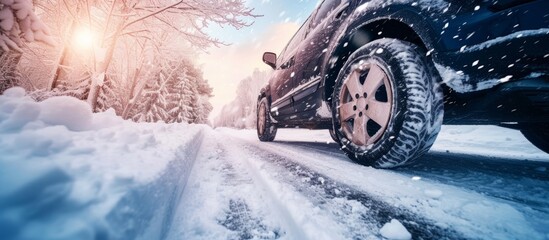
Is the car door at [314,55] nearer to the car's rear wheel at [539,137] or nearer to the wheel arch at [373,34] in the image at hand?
the wheel arch at [373,34]

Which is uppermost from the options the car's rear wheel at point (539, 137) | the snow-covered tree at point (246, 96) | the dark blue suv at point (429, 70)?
the snow-covered tree at point (246, 96)

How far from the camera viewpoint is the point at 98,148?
1215mm

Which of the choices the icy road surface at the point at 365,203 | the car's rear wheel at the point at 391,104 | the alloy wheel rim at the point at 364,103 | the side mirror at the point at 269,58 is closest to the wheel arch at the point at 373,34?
the car's rear wheel at the point at 391,104

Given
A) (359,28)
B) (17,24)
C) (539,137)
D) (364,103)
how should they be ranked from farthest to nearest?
(17,24) → (539,137) → (359,28) → (364,103)

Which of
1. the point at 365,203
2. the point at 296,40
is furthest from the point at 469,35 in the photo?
the point at 296,40

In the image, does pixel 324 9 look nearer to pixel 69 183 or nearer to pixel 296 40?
pixel 296 40

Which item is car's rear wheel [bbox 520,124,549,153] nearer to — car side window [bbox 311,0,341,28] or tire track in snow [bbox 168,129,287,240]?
car side window [bbox 311,0,341,28]

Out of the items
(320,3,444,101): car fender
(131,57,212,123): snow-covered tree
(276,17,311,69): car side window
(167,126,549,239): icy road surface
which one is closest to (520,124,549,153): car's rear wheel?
(167,126,549,239): icy road surface

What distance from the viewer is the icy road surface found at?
1018 mm

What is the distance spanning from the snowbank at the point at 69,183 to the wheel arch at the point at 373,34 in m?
1.68

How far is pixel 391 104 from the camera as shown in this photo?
5.98 feet

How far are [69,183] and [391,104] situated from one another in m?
1.76

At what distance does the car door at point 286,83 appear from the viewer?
386 centimetres

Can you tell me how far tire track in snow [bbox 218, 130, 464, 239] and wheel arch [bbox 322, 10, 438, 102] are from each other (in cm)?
99
